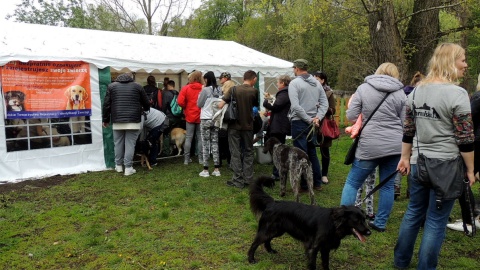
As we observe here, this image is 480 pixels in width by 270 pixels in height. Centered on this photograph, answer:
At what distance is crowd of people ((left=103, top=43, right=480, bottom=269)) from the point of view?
2.67m

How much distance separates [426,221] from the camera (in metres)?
2.88

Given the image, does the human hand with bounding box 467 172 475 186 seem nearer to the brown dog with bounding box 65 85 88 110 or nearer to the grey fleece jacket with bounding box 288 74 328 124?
the grey fleece jacket with bounding box 288 74 328 124

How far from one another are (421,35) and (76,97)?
320 inches

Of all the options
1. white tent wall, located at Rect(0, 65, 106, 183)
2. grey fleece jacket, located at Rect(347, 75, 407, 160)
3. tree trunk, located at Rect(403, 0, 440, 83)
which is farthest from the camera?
tree trunk, located at Rect(403, 0, 440, 83)

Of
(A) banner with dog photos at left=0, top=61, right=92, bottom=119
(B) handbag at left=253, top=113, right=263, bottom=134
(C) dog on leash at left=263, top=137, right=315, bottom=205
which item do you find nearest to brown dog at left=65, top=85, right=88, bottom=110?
(A) banner with dog photos at left=0, top=61, right=92, bottom=119

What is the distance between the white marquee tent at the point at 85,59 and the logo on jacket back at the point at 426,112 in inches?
236

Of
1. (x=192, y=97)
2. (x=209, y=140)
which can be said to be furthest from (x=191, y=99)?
(x=209, y=140)

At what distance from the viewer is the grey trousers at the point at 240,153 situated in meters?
5.89

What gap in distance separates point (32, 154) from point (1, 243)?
317 centimetres

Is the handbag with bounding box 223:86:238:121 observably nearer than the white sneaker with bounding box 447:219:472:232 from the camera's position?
No

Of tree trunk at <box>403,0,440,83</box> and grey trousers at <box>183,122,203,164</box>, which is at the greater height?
tree trunk at <box>403,0,440,83</box>

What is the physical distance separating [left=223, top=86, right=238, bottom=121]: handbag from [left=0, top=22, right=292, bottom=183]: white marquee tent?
274 centimetres

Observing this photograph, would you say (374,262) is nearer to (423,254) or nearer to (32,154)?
(423,254)

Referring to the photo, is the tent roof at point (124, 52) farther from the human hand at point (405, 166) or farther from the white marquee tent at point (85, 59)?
the human hand at point (405, 166)
